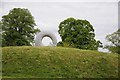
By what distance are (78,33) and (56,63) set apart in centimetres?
1841

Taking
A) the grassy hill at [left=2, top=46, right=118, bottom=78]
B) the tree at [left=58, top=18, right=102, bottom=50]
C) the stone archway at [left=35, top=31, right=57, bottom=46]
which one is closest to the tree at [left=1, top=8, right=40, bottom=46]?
the tree at [left=58, top=18, right=102, bottom=50]

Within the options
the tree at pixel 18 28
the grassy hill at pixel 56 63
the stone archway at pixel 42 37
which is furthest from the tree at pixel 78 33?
the grassy hill at pixel 56 63

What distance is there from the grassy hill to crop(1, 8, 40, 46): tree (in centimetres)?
1526

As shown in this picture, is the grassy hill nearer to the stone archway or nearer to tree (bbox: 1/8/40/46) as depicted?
the stone archway

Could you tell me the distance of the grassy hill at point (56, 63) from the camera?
1423 centimetres

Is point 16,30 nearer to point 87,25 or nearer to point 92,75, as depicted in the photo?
point 87,25

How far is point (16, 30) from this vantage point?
33.6m

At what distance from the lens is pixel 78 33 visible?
3350 cm

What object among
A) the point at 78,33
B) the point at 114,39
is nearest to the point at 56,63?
the point at 114,39

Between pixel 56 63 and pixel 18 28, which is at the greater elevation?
pixel 18 28

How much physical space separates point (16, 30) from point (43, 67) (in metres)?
19.4

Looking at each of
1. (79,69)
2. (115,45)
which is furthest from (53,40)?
(79,69)

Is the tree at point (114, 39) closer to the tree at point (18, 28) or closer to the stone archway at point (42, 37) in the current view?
the stone archway at point (42, 37)

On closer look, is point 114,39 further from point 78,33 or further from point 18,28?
point 18,28
